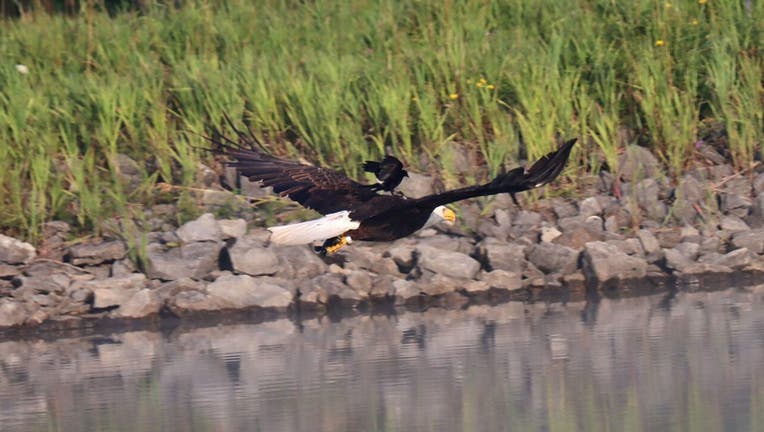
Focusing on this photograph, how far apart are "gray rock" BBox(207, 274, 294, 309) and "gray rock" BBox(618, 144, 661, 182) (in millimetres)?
2558

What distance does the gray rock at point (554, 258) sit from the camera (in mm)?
8508

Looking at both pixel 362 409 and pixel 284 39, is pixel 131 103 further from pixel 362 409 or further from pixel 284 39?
pixel 362 409

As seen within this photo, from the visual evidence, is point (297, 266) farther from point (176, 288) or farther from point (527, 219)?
point (527, 219)

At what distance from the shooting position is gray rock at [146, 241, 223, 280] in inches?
333

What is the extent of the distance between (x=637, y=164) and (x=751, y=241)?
109cm

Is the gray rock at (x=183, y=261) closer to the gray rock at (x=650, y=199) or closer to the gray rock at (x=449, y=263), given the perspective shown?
the gray rock at (x=449, y=263)

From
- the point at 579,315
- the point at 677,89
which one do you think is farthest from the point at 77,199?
the point at 677,89

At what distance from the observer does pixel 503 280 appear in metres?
8.42

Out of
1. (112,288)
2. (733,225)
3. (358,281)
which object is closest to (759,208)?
(733,225)

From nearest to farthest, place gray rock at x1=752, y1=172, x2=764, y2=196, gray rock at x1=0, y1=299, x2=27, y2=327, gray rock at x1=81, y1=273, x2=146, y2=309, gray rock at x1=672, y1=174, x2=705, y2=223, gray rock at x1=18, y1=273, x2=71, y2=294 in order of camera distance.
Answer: gray rock at x1=0, y1=299, x2=27, y2=327 < gray rock at x1=81, y1=273, x2=146, y2=309 < gray rock at x1=18, y1=273, x2=71, y2=294 < gray rock at x1=672, y1=174, x2=705, y2=223 < gray rock at x1=752, y1=172, x2=764, y2=196

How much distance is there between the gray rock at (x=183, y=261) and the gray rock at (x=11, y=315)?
786mm

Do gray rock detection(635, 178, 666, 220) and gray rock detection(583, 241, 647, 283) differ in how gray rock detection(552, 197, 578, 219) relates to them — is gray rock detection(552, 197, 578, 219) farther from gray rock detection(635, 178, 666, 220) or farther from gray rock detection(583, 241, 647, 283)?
gray rock detection(583, 241, 647, 283)

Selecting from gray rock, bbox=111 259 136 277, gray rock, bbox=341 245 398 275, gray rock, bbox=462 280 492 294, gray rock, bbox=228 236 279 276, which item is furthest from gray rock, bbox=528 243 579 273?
gray rock, bbox=111 259 136 277

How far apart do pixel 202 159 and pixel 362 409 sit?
4.06m
